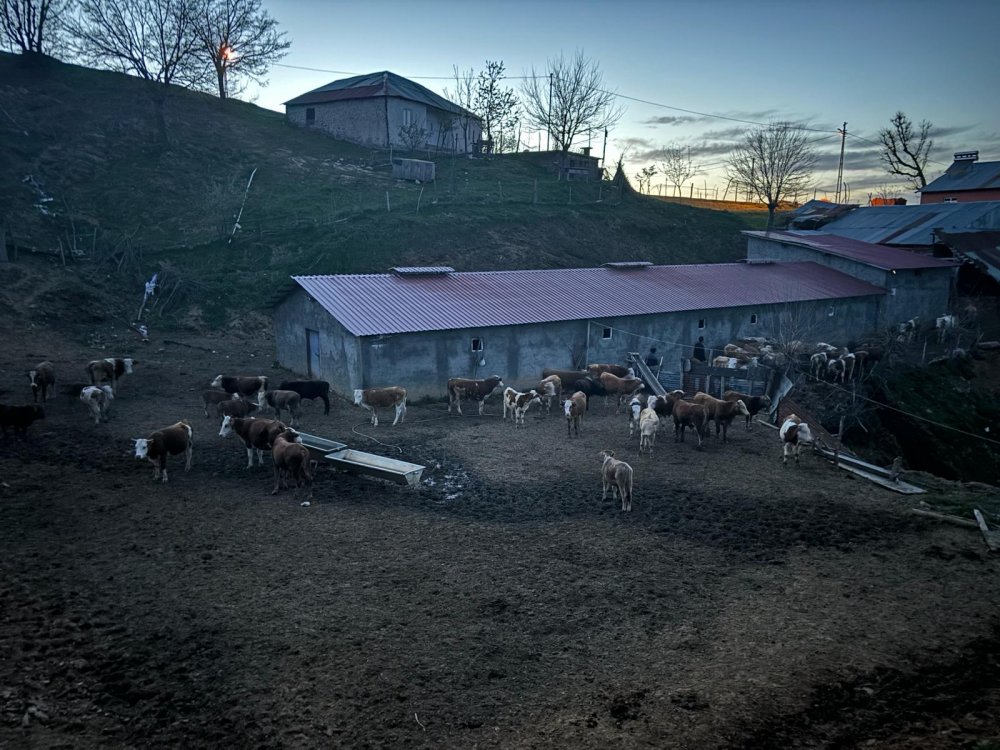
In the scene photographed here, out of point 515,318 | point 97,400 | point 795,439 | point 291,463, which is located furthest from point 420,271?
point 795,439

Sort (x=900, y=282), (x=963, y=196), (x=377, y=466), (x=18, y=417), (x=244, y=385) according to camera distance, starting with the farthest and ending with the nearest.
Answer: (x=963, y=196), (x=900, y=282), (x=244, y=385), (x=18, y=417), (x=377, y=466)

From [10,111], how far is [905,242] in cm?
6685

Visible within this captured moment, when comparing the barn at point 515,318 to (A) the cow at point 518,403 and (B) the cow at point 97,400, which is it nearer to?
(A) the cow at point 518,403

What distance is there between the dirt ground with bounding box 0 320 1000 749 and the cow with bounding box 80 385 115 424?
2.44 m

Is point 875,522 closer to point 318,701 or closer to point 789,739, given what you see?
point 789,739

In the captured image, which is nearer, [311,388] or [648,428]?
[648,428]

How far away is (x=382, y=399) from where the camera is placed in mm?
22062

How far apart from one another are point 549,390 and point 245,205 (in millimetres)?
31725

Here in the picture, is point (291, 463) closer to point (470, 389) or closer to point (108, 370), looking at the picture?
point (470, 389)

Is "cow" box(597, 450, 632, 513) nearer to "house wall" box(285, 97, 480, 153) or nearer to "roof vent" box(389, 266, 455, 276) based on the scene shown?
"roof vent" box(389, 266, 455, 276)

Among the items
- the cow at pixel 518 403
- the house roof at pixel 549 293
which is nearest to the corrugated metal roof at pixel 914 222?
the house roof at pixel 549 293

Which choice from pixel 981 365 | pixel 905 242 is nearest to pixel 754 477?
pixel 981 365

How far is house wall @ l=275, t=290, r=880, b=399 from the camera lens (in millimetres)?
24141

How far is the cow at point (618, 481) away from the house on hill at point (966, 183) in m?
63.9
